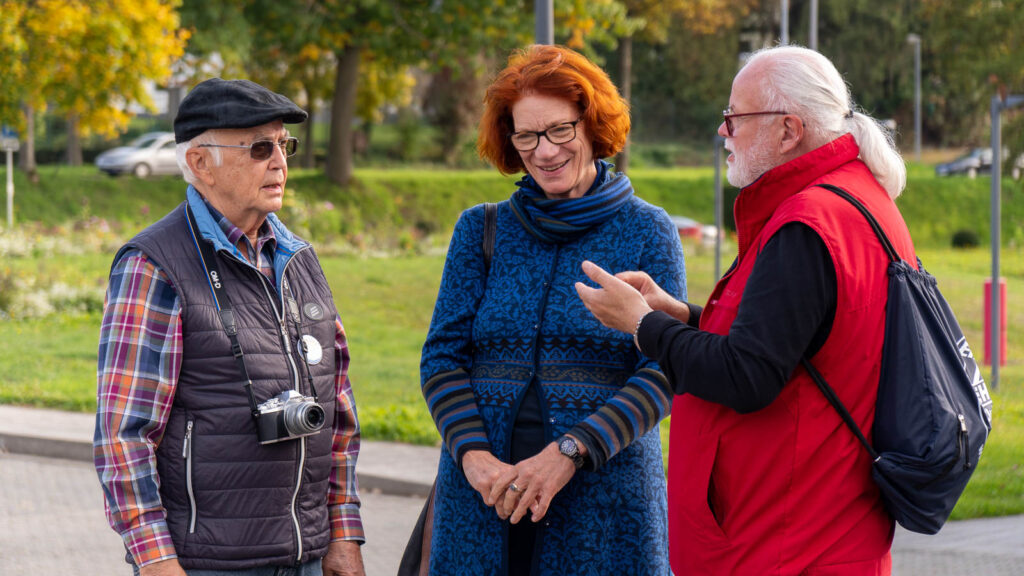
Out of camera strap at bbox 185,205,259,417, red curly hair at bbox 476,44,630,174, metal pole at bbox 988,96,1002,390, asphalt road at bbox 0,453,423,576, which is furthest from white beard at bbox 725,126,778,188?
metal pole at bbox 988,96,1002,390

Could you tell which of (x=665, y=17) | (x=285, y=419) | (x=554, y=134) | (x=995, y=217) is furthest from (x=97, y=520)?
(x=665, y=17)

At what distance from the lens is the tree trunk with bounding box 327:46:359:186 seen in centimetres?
2905

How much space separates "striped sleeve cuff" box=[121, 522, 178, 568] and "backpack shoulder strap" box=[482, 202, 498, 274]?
108 cm

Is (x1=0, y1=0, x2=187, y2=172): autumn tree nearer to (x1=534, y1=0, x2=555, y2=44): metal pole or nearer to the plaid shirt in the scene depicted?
(x1=534, y1=0, x2=555, y2=44): metal pole

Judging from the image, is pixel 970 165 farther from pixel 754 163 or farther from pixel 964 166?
pixel 754 163

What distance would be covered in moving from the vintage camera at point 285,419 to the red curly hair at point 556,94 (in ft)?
3.12

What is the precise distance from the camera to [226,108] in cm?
279

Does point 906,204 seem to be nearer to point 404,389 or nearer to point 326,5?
point 326,5

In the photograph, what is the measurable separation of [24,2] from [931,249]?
25844 millimetres

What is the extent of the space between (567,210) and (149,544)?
1318 millimetres

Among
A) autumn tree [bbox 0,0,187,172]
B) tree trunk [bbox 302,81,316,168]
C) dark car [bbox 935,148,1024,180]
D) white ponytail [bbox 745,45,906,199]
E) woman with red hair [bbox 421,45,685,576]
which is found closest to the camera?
white ponytail [bbox 745,45,906,199]

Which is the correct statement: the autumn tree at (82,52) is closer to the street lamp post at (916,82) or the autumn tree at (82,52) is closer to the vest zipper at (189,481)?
the vest zipper at (189,481)

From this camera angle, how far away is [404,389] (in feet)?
37.3

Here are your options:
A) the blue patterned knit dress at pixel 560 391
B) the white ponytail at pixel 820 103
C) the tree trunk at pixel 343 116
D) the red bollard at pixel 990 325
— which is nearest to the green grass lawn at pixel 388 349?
the red bollard at pixel 990 325
